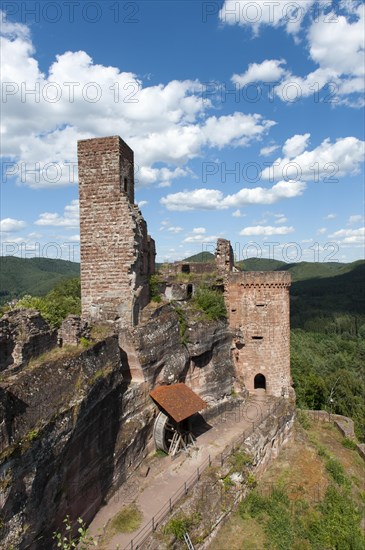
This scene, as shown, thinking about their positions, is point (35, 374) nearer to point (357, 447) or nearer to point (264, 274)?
point (264, 274)

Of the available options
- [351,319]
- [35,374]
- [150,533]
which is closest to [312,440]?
[150,533]

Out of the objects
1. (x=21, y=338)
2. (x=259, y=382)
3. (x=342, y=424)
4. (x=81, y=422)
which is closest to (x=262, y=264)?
(x=342, y=424)

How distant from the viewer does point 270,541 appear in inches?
510

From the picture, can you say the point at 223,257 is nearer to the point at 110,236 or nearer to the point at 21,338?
the point at 110,236

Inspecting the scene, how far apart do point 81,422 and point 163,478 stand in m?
5.13

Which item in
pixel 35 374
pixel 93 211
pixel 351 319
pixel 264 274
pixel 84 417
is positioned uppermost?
pixel 93 211

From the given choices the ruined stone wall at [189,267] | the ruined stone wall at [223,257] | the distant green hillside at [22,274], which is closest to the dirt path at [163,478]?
the ruined stone wall at [223,257]

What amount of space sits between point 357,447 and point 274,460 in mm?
7581

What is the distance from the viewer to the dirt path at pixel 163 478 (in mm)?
11698

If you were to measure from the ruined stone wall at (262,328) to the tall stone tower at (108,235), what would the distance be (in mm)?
7804

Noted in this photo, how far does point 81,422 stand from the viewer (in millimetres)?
10727

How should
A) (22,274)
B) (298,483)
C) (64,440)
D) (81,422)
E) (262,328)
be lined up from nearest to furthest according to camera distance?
(64,440) < (81,422) < (298,483) < (262,328) < (22,274)

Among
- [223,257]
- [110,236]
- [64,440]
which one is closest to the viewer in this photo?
[64,440]

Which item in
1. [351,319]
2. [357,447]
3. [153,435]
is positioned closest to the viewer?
[153,435]
